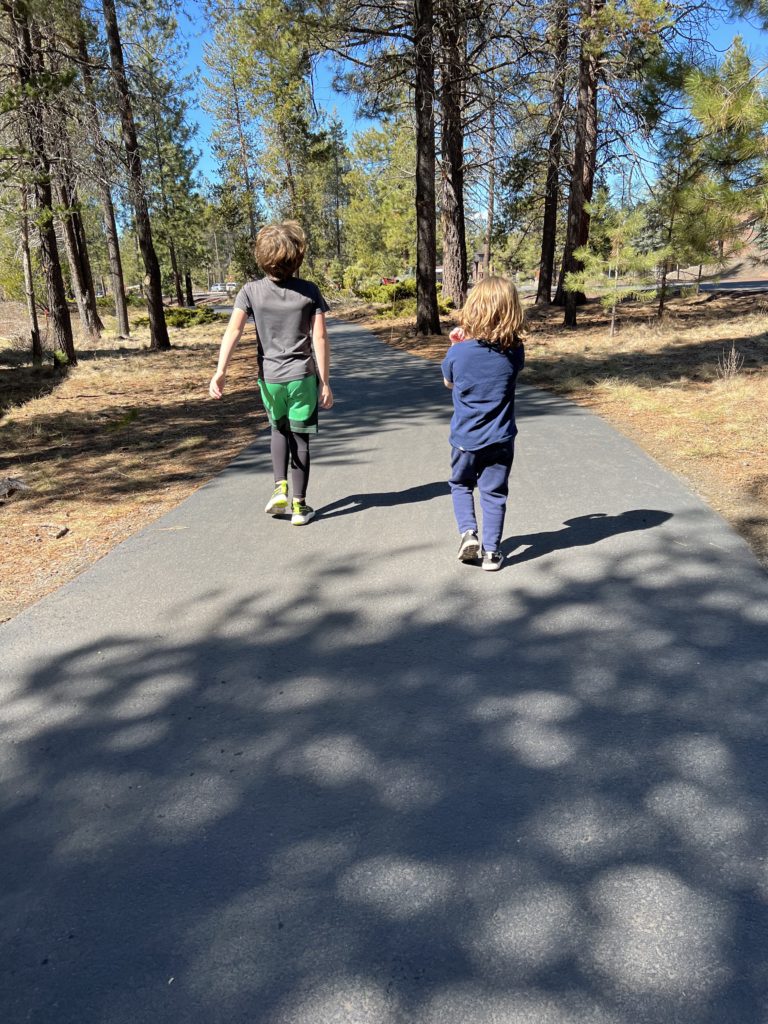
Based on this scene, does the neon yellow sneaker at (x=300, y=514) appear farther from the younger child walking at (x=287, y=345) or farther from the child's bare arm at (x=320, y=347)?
the child's bare arm at (x=320, y=347)

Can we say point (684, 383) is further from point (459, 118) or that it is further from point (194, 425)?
point (459, 118)

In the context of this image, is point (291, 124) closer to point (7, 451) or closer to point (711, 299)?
point (711, 299)

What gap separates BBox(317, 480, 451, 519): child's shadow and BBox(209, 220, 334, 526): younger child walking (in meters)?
0.28

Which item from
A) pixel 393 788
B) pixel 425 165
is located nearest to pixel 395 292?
pixel 425 165

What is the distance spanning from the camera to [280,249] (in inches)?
174

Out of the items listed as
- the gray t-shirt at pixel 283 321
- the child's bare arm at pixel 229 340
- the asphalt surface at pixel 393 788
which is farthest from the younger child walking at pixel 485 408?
the child's bare arm at pixel 229 340

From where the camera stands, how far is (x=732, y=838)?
2.04 m

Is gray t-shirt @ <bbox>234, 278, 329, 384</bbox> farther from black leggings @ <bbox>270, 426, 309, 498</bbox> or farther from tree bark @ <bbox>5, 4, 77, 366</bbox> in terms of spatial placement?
tree bark @ <bbox>5, 4, 77, 366</bbox>

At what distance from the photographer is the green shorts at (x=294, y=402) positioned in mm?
4848

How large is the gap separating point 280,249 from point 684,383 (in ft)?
23.6

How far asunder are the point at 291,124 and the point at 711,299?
73.0 feet

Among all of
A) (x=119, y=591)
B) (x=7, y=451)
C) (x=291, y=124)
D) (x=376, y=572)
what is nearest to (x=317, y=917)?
(x=376, y=572)

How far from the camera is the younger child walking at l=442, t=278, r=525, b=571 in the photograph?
153 inches

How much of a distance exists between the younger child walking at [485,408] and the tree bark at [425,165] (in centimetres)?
1370
